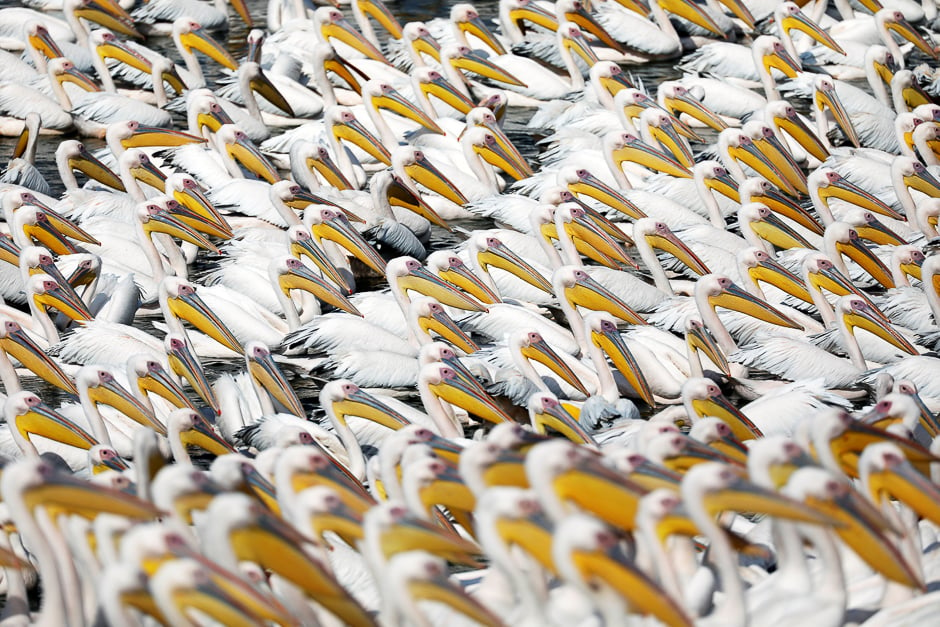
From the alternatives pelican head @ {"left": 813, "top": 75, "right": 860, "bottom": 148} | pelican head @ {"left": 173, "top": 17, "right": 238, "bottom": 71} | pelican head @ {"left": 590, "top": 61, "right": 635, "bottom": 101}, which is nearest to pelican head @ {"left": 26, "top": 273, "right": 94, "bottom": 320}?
pelican head @ {"left": 173, "top": 17, "right": 238, "bottom": 71}

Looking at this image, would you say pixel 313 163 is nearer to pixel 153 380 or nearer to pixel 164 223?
pixel 164 223

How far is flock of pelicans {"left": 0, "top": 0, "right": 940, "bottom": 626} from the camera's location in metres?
5.53

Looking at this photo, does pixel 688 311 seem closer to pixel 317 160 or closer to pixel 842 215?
pixel 842 215

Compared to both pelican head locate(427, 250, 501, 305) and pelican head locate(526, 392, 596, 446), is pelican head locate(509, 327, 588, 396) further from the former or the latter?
pelican head locate(427, 250, 501, 305)

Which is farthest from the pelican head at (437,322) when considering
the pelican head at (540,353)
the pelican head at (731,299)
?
the pelican head at (731,299)

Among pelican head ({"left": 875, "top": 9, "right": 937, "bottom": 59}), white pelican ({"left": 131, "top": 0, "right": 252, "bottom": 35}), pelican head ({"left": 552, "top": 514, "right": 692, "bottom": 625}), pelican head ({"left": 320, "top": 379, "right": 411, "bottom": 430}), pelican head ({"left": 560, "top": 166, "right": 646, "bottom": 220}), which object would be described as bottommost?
white pelican ({"left": 131, "top": 0, "right": 252, "bottom": 35})

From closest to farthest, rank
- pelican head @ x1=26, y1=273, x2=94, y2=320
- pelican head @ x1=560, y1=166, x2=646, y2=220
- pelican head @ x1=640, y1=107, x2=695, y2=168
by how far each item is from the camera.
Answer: pelican head @ x1=26, y1=273, x2=94, y2=320
pelican head @ x1=560, y1=166, x2=646, y2=220
pelican head @ x1=640, y1=107, x2=695, y2=168

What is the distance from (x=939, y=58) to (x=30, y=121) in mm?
8482

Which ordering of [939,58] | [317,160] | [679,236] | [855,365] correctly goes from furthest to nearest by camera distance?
1. [939,58]
2. [317,160]
3. [679,236]
4. [855,365]

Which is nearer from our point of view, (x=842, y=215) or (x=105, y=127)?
(x=842, y=215)

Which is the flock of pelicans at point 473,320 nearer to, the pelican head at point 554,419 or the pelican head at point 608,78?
the pelican head at point 554,419

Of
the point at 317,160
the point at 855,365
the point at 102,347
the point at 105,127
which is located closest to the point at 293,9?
the point at 105,127

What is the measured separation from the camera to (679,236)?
34.2 ft

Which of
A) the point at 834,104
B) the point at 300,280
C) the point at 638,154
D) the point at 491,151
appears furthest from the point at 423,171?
the point at 834,104
